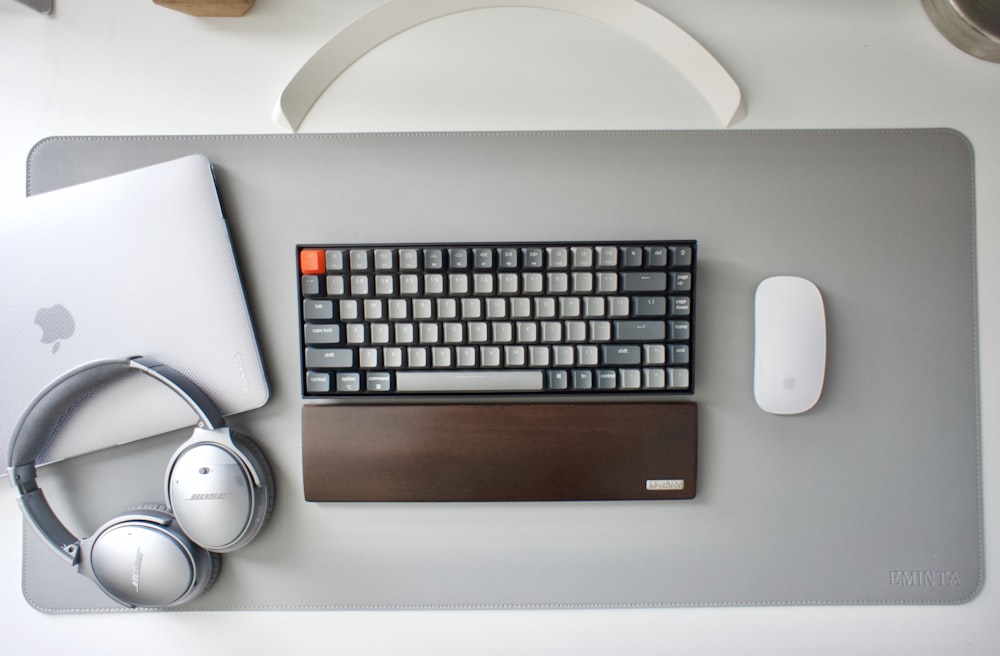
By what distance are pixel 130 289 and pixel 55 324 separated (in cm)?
11

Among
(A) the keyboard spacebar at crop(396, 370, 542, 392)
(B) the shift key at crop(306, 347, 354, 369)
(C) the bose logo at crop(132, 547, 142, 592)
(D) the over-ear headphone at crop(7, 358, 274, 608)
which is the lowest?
(C) the bose logo at crop(132, 547, 142, 592)

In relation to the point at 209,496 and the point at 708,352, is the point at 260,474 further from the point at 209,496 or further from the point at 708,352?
the point at 708,352

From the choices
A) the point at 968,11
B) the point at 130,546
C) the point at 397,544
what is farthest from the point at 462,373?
the point at 968,11

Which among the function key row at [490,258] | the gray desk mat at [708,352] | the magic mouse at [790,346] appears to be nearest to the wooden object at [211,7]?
the gray desk mat at [708,352]

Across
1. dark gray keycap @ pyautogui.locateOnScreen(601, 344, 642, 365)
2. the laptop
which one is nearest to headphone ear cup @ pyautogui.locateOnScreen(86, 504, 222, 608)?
the laptop

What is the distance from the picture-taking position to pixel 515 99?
2.20 feet

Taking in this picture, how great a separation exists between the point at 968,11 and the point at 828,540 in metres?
0.71

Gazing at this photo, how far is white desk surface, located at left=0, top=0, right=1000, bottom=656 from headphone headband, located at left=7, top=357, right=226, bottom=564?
0.33 ft

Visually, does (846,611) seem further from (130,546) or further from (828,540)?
(130,546)

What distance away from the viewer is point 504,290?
2.13 ft

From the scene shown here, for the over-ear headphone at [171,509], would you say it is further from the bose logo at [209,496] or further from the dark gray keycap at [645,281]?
the dark gray keycap at [645,281]

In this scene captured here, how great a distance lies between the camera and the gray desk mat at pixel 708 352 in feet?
2.20

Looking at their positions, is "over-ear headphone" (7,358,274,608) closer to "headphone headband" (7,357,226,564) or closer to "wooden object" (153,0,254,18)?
"headphone headband" (7,357,226,564)

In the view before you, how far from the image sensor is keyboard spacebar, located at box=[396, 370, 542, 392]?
25.6 inches
